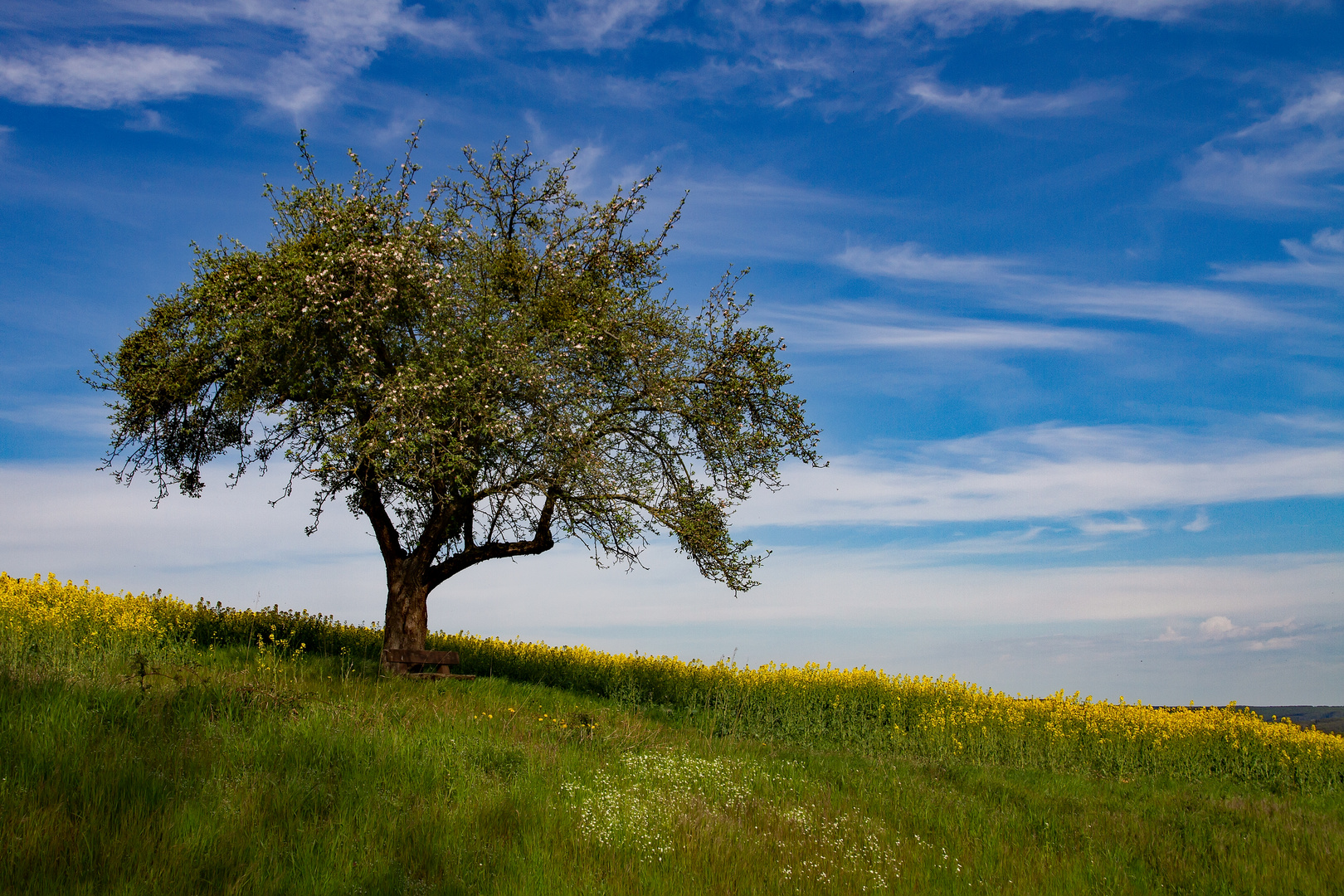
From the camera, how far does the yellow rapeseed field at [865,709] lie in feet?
50.4

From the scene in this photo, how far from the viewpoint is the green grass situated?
6.36m

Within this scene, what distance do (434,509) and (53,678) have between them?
8.44 meters

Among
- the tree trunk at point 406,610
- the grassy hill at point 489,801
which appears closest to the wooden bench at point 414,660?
the grassy hill at point 489,801

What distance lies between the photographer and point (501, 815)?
7805mm

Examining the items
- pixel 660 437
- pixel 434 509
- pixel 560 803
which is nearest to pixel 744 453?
pixel 660 437

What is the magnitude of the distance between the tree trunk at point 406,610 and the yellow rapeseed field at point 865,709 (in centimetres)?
184

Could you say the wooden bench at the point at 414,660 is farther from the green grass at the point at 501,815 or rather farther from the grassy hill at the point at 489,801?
the green grass at the point at 501,815

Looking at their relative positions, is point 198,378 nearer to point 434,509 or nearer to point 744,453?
point 434,509

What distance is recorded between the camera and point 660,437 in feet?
60.6

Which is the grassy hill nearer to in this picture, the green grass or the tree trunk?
the green grass

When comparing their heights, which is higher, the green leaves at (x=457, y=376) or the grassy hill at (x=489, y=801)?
the green leaves at (x=457, y=376)

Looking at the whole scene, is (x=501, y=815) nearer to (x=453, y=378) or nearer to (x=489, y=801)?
(x=489, y=801)

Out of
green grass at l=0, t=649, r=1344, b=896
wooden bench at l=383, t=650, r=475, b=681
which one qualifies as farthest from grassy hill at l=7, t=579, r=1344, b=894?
wooden bench at l=383, t=650, r=475, b=681

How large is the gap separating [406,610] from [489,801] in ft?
35.1
